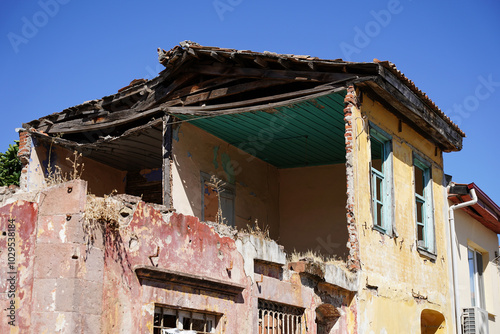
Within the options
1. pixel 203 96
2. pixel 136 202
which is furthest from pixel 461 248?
pixel 136 202

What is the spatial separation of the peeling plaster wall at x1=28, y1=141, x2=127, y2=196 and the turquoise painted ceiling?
10.7ft

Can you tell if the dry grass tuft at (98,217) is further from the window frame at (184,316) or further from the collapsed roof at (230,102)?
the collapsed roof at (230,102)

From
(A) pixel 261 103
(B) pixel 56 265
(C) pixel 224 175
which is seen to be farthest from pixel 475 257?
(B) pixel 56 265

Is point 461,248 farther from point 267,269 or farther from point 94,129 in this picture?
point 94,129

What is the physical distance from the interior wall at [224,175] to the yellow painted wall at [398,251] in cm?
239

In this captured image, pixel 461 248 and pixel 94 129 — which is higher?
pixel 94 129

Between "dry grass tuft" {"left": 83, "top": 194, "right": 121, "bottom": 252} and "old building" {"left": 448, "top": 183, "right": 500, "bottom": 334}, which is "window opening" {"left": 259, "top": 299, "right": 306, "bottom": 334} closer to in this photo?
"dry grass tuft" {"left": 83, "top": 194, "right": 121, "bottom": 252}

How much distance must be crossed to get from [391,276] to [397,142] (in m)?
2.89

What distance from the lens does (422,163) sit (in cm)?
1560

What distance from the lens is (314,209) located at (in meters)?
16.9

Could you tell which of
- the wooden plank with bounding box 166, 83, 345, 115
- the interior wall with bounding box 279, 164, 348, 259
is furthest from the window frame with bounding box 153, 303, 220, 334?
the interior wall with bounding box 279, 164, 348, 259

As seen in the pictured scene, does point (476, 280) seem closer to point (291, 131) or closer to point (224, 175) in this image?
point (291, 131)

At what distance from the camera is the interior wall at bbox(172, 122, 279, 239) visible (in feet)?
45.0

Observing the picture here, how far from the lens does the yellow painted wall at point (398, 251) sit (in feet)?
40.7
